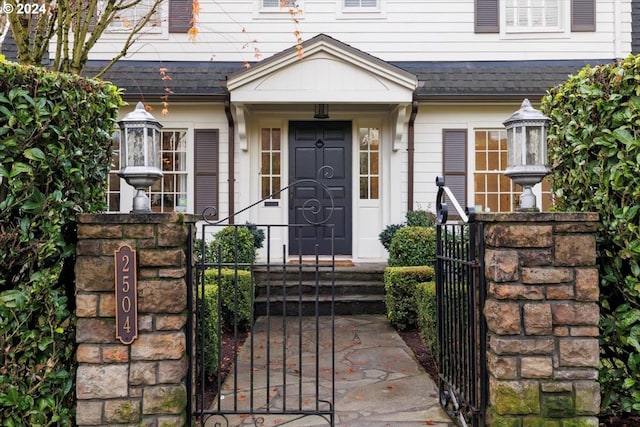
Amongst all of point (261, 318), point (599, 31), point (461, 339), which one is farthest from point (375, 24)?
point (461, 339)

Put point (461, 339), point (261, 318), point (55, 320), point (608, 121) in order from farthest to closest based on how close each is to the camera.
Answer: point (261, 318) < point (461, 339) < point (608, 121) < point (55, 320)

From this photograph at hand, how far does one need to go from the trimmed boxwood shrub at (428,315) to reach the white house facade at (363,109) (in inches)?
112

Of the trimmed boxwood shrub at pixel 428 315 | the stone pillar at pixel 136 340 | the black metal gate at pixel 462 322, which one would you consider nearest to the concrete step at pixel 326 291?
the trimmed boxwood shrub at pixel 428 315

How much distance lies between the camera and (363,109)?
7684mm

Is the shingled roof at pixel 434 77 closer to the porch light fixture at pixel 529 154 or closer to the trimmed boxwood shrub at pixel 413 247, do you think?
the trimmed boxwood shrub at pixel 413 247

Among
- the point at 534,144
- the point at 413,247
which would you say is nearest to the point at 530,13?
the point at 413,247

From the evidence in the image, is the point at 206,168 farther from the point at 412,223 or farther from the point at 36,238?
the point at 36,238

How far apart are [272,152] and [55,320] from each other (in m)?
5.53

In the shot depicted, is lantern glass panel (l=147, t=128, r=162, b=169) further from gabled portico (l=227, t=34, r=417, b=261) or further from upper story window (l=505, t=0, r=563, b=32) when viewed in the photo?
upper story window (l=505, t=0, r=563, b=32)

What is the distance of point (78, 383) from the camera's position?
2.67 meters

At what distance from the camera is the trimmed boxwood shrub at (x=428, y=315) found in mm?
4398

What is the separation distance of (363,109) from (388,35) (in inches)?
51.7

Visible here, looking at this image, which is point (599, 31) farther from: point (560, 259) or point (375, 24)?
point (560, 259)

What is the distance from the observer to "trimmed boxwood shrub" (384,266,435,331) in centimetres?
550
